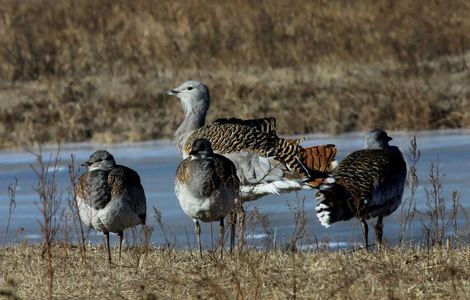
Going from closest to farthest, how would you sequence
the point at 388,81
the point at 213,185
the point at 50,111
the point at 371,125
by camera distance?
the point at 213,185 → the point at 371,125 → the point at 50,111 → the point at 388,81

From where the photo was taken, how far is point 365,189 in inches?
322

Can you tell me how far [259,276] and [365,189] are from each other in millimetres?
2039

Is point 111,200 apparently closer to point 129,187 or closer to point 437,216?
point 129,187

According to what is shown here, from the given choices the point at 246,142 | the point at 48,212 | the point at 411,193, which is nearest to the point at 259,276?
the point at 48,212

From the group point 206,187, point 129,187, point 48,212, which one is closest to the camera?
point 48,212

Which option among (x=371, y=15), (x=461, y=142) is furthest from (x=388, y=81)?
(x=461, y=142)

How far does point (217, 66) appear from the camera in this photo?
84.8ft

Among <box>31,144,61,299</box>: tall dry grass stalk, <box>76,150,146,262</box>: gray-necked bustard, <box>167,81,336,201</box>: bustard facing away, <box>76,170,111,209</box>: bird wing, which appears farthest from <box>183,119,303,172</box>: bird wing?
<box>31,144,61,299</box>: tall dry grass stalk

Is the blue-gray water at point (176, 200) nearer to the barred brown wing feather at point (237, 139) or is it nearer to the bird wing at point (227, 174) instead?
the bird wing at point (227, 174)

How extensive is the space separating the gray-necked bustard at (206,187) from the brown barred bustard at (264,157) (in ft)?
2.50

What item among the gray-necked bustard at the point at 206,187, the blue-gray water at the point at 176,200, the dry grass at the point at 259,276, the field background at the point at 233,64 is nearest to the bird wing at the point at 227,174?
the gray-necked bustard at the point at 206,187

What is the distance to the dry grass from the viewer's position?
20.2ft

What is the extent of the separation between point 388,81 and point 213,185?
1586cm

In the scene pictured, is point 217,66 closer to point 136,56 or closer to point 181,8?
point 136,56
